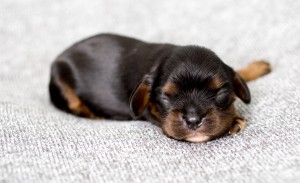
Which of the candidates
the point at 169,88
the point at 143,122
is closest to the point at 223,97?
the point at 169,88

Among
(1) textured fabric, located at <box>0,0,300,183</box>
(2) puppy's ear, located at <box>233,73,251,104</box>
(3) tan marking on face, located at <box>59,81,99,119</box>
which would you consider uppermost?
(2) puppy's ear, located at <box>233,73,251,104</box>

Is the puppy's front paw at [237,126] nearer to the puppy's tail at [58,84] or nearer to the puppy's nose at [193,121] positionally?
the puppy's nose at [193,121]

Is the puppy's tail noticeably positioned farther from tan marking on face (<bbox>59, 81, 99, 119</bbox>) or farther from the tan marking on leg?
the tan marking on leg

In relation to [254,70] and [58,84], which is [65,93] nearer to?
[58,84]

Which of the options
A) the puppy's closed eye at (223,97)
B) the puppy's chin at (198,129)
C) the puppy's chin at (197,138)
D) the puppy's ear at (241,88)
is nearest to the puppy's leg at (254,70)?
the puppy's ear at (241,88)

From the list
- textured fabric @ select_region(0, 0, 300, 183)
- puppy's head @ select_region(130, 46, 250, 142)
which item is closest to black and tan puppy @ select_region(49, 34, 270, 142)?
puppy's head @ select_region(130, 46, 250, 142)

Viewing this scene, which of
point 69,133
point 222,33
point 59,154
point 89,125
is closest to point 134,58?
point 89,125

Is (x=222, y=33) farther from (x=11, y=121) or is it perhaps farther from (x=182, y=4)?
(x=11, y=121)
